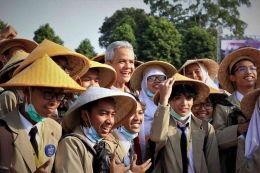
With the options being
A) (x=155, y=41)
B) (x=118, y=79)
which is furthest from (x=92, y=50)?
(x=118, y=79)

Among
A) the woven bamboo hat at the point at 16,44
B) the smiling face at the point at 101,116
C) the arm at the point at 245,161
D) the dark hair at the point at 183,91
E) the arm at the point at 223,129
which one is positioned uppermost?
the woven bamboo hat at the point at 16,44

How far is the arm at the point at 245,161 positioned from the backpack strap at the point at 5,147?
7.52 ft

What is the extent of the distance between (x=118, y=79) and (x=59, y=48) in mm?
1542

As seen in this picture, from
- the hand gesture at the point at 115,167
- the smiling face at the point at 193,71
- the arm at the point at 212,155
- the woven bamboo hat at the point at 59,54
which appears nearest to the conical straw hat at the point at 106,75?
the woven bamboo hat at the point at 59,54

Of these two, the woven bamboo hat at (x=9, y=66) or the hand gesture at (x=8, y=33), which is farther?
the hand gesture at (x=8, y=33)

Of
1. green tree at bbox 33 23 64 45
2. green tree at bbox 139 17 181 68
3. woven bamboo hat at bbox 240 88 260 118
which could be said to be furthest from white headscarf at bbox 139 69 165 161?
green tree at bbox 139 17 181 68

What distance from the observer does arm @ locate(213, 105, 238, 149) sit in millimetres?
4227

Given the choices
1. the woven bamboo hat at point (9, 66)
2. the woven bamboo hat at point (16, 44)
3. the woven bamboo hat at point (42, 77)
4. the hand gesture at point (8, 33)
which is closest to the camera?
the woven bamboo hat at point (42, 77)

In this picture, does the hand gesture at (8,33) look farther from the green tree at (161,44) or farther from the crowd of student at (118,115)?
the green tree at (161,44)

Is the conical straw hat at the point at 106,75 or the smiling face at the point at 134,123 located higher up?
the conical straw hat at the point at 106,75

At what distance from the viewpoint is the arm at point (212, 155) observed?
4.16 m

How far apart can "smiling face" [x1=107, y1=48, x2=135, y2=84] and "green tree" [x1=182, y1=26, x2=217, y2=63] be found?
110 feet

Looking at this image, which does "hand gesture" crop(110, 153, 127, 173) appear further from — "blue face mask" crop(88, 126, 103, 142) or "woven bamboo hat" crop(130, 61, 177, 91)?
"woven bamboo hat" crop(130, 61, 177, 91)

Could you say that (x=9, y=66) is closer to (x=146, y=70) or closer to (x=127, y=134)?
(x=127, y=134)
